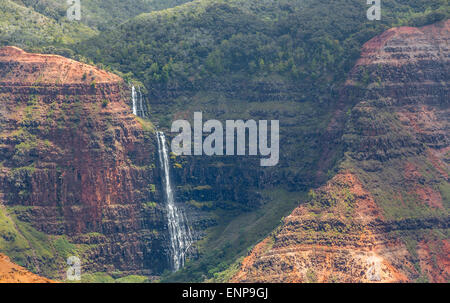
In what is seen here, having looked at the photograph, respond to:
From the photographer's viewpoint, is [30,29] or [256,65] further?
[30,29]

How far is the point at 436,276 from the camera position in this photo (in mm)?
105125

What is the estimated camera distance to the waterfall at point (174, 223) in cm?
11788

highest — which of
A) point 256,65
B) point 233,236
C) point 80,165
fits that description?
point 256,65

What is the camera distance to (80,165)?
379ft

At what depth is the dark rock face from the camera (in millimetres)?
114188

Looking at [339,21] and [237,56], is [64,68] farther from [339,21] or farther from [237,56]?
[339,21]

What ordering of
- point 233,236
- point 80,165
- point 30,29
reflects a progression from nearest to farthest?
point 233,236 → point 80,165 → point 30,29

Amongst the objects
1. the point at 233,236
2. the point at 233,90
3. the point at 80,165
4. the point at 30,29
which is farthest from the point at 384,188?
the point at 30,29

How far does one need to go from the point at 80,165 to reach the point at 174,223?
9952 millimetres

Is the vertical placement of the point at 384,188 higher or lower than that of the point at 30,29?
lower

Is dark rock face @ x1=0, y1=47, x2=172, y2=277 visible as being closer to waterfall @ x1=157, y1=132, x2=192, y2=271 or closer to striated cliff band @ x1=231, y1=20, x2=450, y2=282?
waterfall @ x1=157, y1=132, x2=192, y2=271

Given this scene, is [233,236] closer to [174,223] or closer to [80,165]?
[174,223]

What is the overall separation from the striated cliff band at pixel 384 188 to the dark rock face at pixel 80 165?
14068 millimetres

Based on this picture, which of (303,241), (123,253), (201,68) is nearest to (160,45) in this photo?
(201,68)
